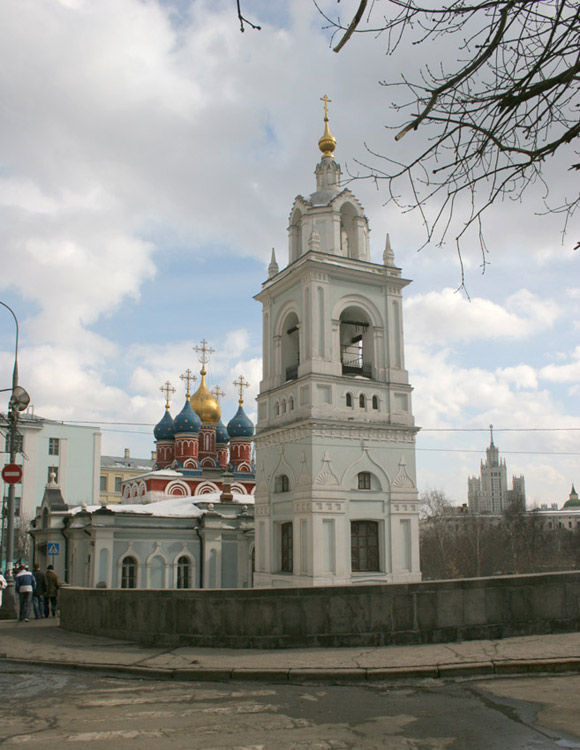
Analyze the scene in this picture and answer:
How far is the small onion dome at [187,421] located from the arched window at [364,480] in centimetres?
2280

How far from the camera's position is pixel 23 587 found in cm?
1550

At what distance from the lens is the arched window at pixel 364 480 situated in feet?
83.0

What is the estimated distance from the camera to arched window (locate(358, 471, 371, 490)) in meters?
25.3

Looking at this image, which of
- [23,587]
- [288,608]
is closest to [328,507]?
[23,587]

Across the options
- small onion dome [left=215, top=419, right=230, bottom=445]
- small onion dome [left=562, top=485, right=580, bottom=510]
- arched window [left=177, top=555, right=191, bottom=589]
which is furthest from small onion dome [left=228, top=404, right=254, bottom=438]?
small onion dome [left=562, top=485, right=580, bottom=510]

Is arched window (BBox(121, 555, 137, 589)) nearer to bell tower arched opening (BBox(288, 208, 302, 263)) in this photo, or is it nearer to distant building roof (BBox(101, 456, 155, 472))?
A: bell tower arched opening (BBox(288, 208, 302, 263))

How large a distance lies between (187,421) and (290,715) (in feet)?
131

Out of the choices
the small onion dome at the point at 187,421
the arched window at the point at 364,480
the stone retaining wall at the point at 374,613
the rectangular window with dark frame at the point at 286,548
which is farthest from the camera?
the small onion dome at the point at 187,421

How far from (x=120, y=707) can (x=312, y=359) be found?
18.1 meters

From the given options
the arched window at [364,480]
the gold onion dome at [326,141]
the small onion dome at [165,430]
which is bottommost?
the arched window at [364,480]

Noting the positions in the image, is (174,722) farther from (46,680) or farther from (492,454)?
(492,454)

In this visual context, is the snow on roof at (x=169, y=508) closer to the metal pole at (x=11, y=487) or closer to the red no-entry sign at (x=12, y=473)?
the metal pole at (x=11, y=487)

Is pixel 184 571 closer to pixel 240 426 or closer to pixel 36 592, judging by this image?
pixel 36 592

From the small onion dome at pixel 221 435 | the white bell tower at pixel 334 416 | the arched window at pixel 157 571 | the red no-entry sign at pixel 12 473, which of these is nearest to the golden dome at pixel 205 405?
the small onion dome at pixel 221 435
